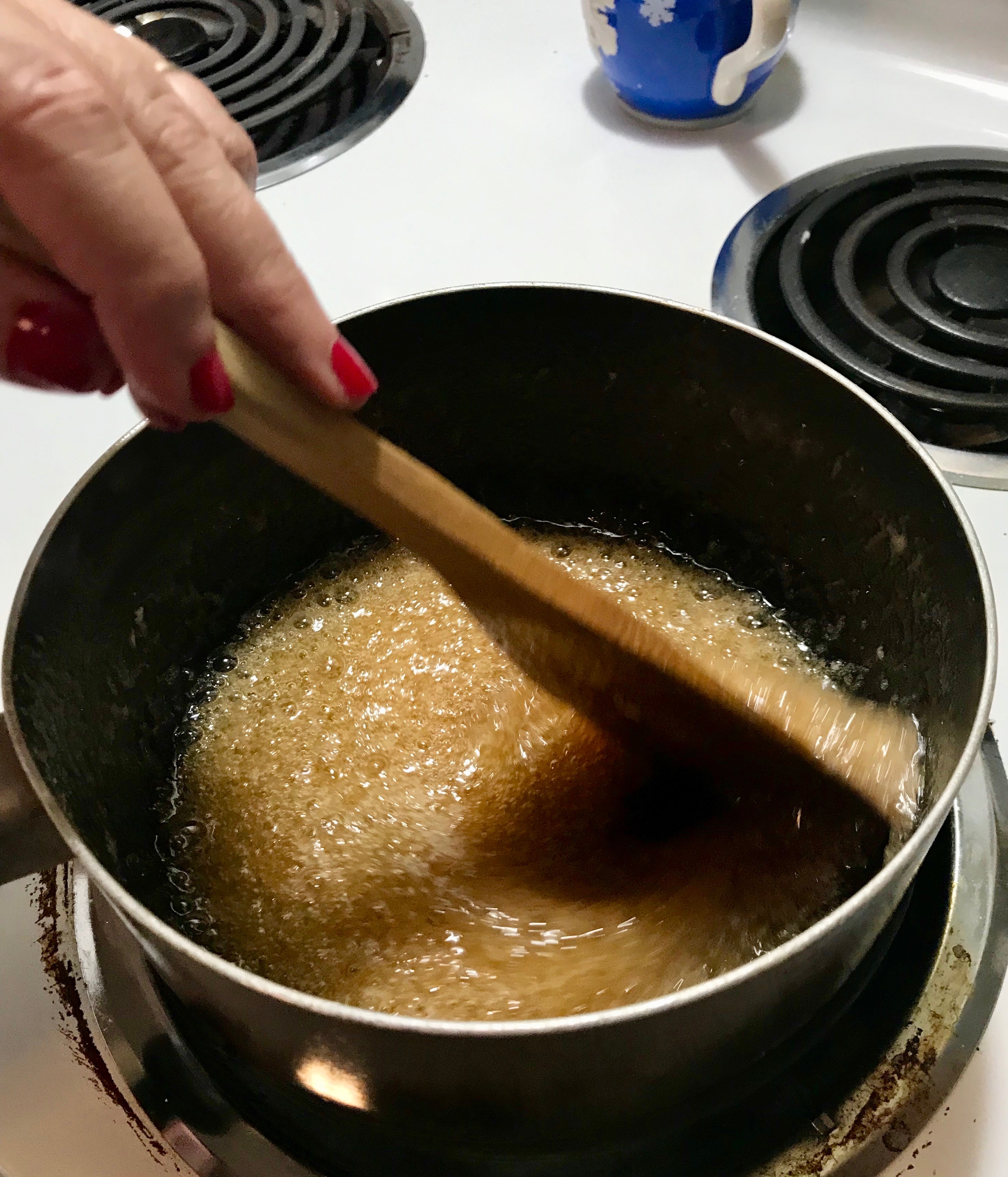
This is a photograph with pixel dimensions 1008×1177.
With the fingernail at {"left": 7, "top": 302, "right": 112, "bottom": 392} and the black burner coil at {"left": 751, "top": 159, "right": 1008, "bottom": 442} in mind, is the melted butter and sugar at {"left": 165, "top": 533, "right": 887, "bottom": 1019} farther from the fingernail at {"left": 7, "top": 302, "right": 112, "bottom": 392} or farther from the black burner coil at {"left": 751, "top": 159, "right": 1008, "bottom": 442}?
the fingernail at {"left": 7, "top": 302, "right": 112, "bottom": 392}

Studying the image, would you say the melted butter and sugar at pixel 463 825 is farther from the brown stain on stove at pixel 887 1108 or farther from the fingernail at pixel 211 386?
the fingernail at pixel 211 386

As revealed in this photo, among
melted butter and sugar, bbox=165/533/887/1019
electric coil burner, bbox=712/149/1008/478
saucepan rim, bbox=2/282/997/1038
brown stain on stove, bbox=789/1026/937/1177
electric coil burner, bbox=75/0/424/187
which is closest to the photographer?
saucepan rim, bbox=2/282/997/1038

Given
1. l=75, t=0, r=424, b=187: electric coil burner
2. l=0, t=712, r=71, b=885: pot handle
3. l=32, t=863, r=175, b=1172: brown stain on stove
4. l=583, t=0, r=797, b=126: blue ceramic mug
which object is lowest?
l=32, t=863, r=175, b=1172: brown stain on stove

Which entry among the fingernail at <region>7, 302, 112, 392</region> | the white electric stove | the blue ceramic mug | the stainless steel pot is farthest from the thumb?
the blue ceramic mug

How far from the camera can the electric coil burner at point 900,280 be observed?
2.18 ft

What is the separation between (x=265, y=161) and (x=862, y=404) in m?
0.57

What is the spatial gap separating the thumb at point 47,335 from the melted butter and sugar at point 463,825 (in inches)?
13.3

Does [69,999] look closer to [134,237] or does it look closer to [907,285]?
[134,237]

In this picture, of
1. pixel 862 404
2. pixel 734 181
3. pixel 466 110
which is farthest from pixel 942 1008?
pixel 466 110

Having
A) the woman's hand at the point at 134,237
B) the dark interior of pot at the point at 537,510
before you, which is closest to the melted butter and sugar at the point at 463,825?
the dark interior of pot at the point at 537,510

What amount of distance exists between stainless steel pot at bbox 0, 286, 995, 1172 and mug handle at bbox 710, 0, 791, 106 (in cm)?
31

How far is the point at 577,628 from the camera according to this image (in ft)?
1.68

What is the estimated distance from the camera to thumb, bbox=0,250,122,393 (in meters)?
0.36

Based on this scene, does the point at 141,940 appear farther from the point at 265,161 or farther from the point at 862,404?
the point at 265,161
